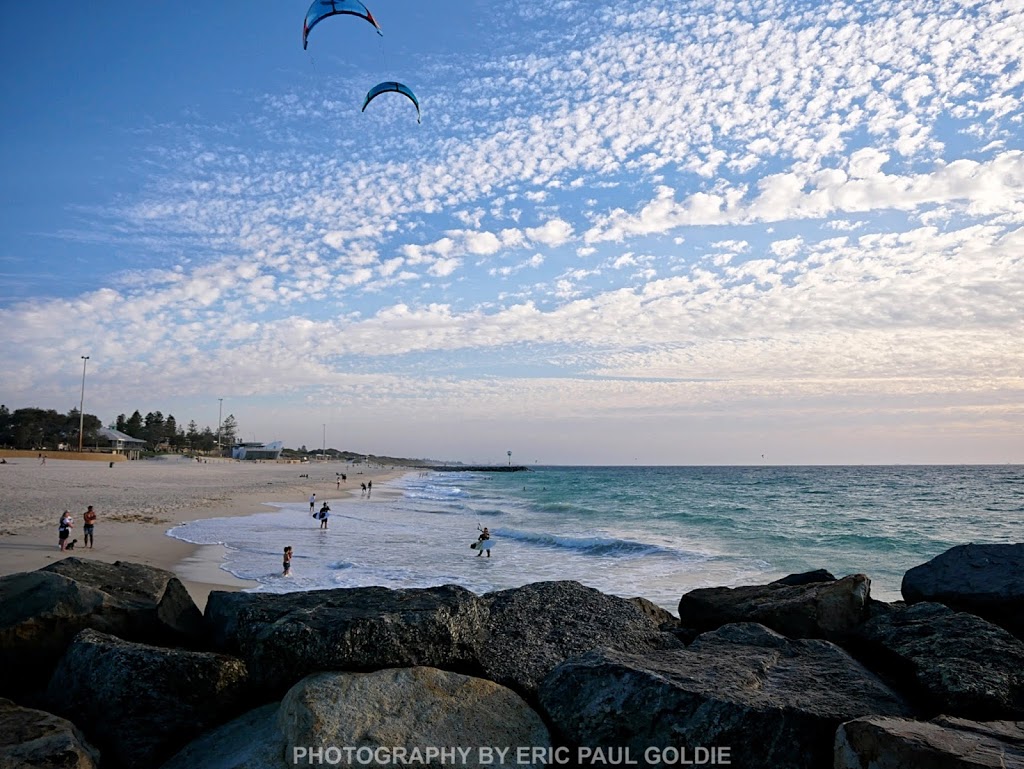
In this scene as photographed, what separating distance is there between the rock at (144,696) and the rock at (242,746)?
0.45 ft

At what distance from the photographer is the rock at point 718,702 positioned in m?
3.52

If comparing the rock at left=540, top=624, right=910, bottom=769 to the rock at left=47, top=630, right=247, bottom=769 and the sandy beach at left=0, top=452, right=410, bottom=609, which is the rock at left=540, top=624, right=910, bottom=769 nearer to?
the rock at left=47, top=630, right=247, bottom=769

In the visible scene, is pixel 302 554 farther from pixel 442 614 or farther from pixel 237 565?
Result: pixel 442 614

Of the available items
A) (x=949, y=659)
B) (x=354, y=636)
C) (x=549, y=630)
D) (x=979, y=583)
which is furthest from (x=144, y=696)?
(x=979, y=583)

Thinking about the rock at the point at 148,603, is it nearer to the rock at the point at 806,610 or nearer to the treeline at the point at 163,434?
the rock at the point at 806,610

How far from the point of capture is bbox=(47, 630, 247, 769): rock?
4285 mm

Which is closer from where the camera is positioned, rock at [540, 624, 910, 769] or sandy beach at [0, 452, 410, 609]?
rock at [540, 624, 910, 769]

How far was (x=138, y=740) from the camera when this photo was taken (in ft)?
14.0

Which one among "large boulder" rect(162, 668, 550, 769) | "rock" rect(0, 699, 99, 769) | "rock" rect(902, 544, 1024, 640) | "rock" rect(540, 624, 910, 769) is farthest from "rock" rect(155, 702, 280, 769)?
"rock" rect(902, 544, 1024, 640)

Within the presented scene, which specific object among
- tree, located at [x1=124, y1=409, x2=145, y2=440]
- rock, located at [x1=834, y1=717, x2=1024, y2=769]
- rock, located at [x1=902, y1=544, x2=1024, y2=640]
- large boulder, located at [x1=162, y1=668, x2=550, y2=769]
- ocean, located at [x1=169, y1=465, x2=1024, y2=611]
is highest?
tree, located at [x1=124, y1=409, x2=145, y2=440]

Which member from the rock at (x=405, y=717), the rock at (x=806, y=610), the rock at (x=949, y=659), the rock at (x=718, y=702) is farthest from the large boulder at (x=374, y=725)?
the rock at (x=806, y=610)

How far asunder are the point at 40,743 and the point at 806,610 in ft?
18.1

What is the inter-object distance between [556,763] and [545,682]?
50 cm

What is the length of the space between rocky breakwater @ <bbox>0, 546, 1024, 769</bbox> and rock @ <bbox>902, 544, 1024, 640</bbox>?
3.41 ft
